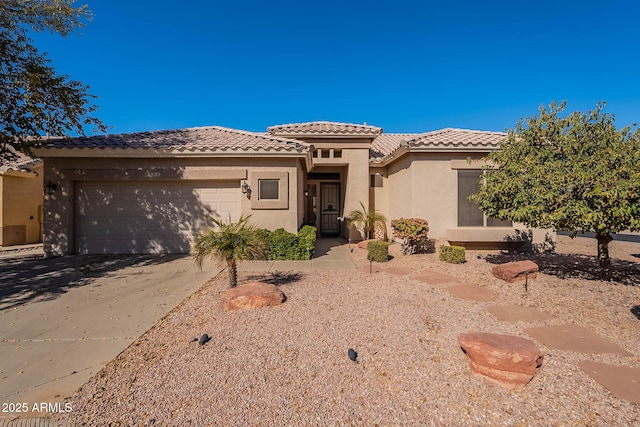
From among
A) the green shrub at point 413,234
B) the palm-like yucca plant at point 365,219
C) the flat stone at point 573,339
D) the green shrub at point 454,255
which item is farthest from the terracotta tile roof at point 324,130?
the flat stone at point 573,339

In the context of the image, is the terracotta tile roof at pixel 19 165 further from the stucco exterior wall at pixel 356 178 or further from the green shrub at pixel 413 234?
the green shrub at pixel 413 234

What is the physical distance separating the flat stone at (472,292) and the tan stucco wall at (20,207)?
16982 mm

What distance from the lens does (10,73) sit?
7.16 meters

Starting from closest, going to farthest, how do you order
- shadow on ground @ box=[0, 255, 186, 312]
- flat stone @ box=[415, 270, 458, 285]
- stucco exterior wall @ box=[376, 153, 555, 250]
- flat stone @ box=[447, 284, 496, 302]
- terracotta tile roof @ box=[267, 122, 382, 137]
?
1. flat stone @ box=[447, 284, 496, 302]
2. shadow on ground @ box=[0, 255, 186, 312]
3. flat stone @ box=[415, 270, 458, 285]
4. stucco exterior wall @ box=[376, 153, 555, 250]
5. terracotta tile roof @ box=[267, 122, 382, 137]

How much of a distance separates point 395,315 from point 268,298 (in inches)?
86.9

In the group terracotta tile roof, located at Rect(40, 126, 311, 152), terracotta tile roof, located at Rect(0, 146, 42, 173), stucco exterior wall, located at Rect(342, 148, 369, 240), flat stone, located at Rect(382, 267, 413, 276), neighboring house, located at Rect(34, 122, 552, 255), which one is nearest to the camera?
flat stone, located at Rect(382, 267, 413, 276)

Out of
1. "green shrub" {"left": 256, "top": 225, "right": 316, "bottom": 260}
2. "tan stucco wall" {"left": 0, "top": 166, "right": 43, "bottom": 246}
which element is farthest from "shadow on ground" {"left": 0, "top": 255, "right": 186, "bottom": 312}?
"tan stucco wall" {"left": 0, "top": 166, "right": 43, "bottom": 246}

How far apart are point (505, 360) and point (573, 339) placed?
5.94 feet

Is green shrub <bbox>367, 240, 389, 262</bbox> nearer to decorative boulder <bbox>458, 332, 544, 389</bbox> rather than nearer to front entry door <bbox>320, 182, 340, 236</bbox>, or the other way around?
decorative boulder <bbox>458, 332, 544, 389</bbox>

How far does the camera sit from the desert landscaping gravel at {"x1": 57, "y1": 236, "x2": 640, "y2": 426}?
7.58ft

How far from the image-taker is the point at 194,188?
9328 millimetres

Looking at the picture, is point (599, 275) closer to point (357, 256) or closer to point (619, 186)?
point (619, 186)

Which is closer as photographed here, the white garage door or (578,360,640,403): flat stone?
(578,360,640,403): flat stone

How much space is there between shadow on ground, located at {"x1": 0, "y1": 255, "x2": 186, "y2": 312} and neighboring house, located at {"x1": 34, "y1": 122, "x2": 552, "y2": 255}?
77 centimetres
